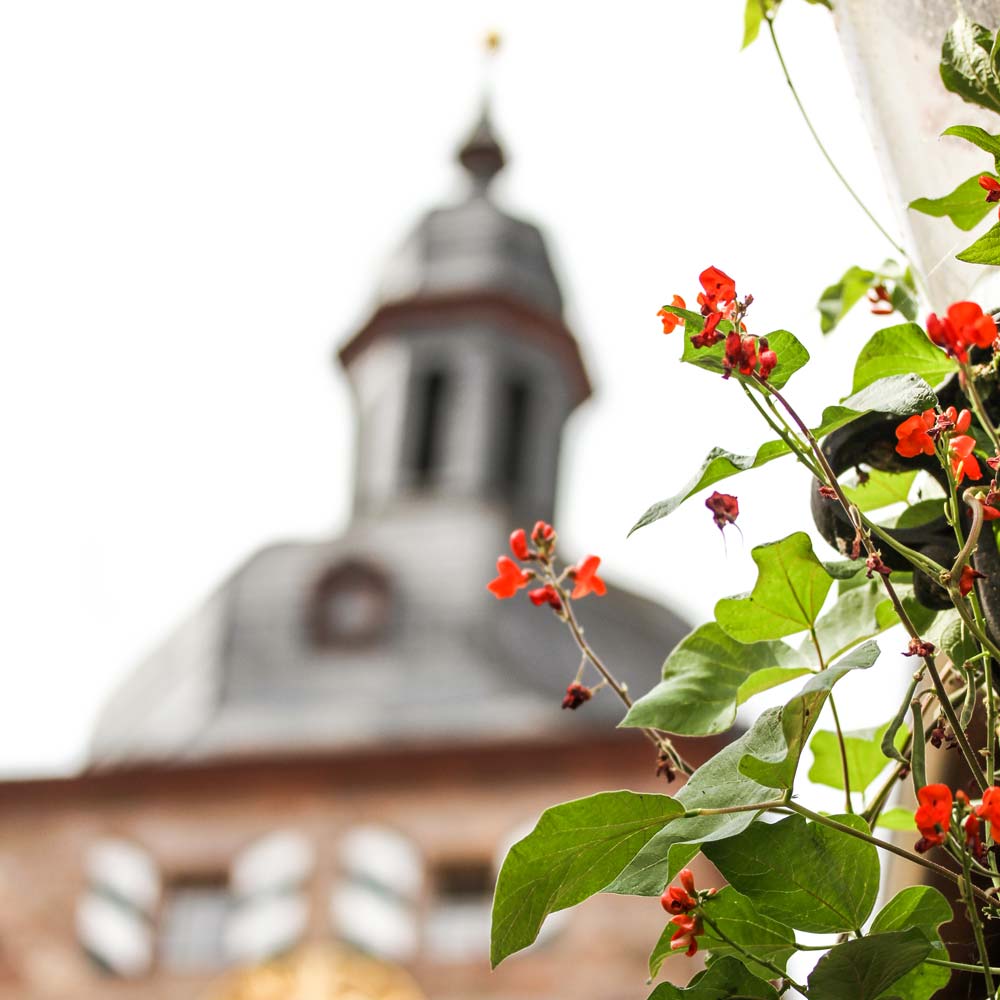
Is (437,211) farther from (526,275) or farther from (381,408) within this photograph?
(381,408)

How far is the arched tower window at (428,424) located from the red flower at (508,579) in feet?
73.5

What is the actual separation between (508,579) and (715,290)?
0.81ft

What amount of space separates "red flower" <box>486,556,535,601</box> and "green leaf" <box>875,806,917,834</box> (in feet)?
0.63

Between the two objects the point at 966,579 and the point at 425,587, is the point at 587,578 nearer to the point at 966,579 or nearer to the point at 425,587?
the point at 966,579

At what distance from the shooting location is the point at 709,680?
0.84 metres

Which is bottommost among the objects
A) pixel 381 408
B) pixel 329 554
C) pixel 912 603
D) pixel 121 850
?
pixel 912 603

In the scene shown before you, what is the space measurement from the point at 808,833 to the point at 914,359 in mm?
209

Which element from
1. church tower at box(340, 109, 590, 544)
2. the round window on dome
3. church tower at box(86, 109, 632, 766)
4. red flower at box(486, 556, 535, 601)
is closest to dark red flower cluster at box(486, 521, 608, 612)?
red flower at box(486, 556, 535, 601)

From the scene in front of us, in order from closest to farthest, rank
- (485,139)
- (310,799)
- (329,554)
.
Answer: (310,799)
(329,554)
(485,139)

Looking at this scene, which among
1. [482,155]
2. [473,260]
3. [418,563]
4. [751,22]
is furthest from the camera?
[482,155]

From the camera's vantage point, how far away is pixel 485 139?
89.8ft

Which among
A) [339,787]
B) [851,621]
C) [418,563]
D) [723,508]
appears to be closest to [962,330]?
[723,508]

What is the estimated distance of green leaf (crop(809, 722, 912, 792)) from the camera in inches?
37.4

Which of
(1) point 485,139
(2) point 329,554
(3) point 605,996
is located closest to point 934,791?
(3) point 605,996
